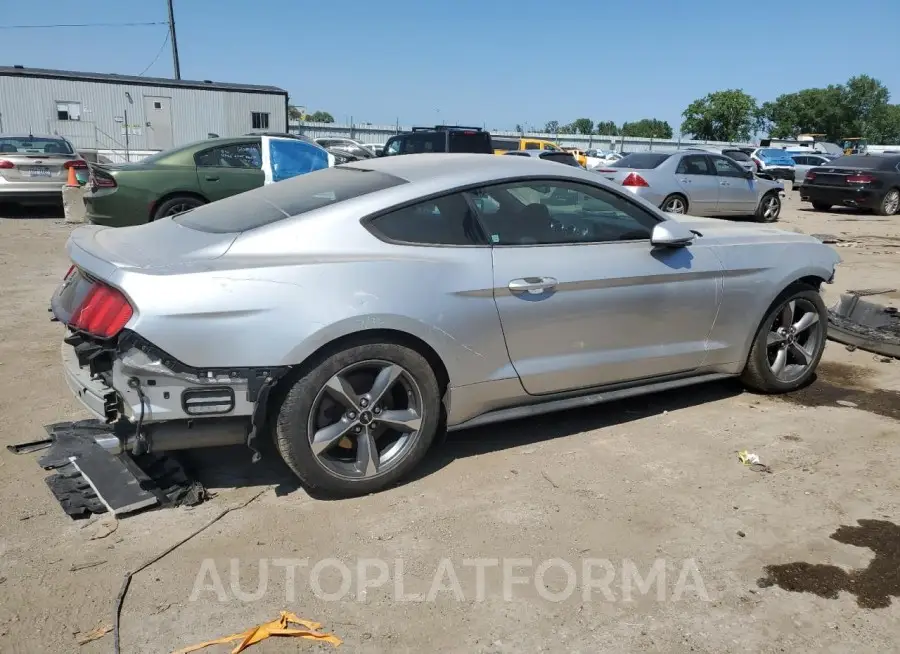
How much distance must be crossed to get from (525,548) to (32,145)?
13816 millimetres

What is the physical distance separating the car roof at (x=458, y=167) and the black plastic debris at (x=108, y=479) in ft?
6.07

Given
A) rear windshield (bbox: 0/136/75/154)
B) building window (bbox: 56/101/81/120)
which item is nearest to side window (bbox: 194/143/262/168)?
rear windshield (bbox: 0/136/75/154)

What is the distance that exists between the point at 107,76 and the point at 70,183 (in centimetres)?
1796

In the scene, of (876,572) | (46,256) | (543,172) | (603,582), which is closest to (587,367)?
(543,172)

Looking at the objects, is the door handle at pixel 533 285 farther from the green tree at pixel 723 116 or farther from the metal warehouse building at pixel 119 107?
the green tree at pixel 723 116

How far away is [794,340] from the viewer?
16.2 ft

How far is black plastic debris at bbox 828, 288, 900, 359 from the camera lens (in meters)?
6.08

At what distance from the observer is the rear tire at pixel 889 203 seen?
17889 millimetres

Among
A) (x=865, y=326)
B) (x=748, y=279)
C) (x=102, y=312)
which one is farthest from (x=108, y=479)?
(x=865, y=326)

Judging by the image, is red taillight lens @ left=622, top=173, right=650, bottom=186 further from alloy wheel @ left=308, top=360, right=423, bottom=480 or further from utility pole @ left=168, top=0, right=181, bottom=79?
utility pole @ left=168, top=0, right=181, bottom=79

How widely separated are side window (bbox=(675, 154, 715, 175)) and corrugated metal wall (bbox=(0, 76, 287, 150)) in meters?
20.7

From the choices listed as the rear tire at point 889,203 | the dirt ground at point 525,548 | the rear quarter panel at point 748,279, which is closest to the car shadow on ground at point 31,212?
the dirt ground at point 525,548

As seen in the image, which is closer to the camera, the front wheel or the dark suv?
the dark suv

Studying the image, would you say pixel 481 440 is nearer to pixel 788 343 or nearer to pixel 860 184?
pixel 788 343
